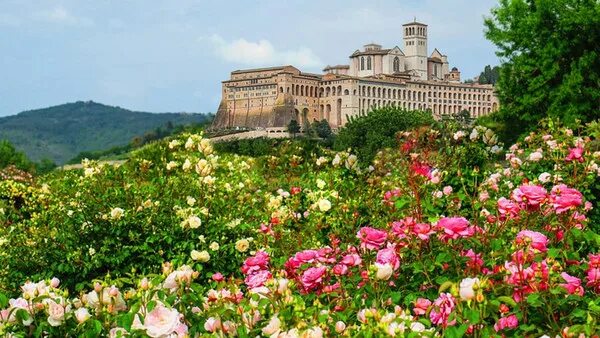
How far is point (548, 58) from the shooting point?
88.4 ft

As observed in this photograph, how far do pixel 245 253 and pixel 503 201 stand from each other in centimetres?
233

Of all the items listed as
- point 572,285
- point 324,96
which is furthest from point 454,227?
point 324,96

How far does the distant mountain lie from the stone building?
4841 cm

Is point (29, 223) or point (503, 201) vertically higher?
point (503, 201)

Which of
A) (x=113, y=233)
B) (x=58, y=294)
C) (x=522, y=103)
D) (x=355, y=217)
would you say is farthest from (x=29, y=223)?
(x=522, y=103)

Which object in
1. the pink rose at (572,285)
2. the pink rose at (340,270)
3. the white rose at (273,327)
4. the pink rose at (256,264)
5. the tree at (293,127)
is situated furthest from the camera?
the tree at (293,127)

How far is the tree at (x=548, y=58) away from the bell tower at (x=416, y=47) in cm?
10295

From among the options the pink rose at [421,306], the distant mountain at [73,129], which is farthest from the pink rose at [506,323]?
the distant mountain at [73,129]

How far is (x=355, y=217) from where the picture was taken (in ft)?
17.7

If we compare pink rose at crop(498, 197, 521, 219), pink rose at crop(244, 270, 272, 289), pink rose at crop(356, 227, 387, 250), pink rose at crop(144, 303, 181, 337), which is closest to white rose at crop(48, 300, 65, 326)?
pink rose at crop(144, 303, 181, 337)

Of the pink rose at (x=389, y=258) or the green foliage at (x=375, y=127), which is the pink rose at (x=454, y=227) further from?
the green foliage at (x=375, y=127)

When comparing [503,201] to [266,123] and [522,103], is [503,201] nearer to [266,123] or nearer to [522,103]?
[522,103]

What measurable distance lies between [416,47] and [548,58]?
10750cm

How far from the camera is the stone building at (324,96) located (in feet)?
347
